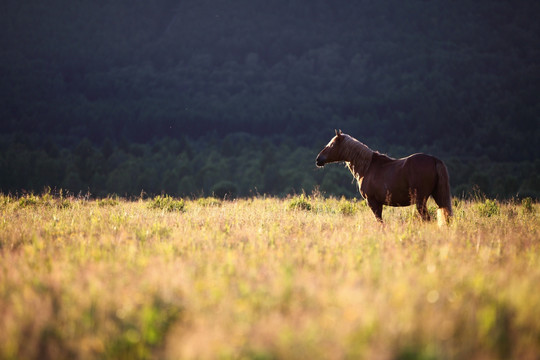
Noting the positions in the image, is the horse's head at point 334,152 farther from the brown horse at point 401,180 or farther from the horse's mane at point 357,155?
the brown horse at point 401,180

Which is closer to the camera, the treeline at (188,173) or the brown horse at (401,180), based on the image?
the brown horse at (401,180)

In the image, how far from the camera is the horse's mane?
31.6 ft

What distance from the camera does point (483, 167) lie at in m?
76.6

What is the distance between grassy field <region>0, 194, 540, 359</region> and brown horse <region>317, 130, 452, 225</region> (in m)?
2.04

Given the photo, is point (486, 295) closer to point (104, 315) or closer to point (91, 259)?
point (104, 315)

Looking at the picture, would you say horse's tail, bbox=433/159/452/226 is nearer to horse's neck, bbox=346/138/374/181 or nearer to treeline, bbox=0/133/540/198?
horse's neck, bbox=346/138/374/181

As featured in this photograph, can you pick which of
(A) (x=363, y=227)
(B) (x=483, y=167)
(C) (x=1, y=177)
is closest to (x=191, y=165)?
(C) (x=1, y=177)

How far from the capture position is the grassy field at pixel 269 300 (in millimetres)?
2895


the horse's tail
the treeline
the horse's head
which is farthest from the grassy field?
the treeline

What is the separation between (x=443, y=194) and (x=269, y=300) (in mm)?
6187

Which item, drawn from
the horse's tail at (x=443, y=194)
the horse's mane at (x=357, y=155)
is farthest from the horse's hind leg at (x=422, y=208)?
the horse's mane at (x=357, y=155)

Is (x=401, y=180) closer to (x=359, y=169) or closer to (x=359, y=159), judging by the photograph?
(x=359, y=169)

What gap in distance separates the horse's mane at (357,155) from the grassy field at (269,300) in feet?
11.2

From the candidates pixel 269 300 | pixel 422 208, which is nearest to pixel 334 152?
pixel 422 208
